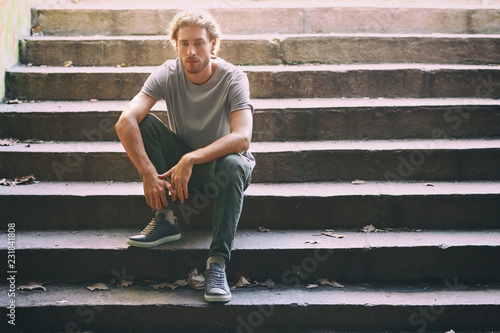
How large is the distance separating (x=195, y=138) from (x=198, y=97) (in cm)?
29

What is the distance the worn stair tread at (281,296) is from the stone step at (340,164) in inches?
39.5

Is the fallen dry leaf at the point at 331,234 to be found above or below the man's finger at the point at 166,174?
below

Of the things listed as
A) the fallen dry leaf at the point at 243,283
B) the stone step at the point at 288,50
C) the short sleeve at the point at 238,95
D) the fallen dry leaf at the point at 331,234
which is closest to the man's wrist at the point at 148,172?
the short sleeve at the point at 238,95

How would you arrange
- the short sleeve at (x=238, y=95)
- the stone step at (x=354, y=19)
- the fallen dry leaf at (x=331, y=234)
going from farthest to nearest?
the stone step at (x=354, y=19), the fallen dry leaf at (x=331, y=234), the short sleeve at (x=238, y=95)

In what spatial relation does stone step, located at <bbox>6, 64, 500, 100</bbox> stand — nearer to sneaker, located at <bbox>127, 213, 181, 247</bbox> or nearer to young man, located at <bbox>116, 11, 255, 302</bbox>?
young man, located at <bbox>116, 11, 255, 302</bbox>

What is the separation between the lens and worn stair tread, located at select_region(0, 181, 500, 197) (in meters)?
3.78

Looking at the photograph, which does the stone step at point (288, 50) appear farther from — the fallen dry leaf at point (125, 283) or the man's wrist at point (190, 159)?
the fallen dry leaf at point (125, 283)

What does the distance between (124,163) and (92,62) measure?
1.52 m

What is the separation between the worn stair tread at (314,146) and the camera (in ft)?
13.4

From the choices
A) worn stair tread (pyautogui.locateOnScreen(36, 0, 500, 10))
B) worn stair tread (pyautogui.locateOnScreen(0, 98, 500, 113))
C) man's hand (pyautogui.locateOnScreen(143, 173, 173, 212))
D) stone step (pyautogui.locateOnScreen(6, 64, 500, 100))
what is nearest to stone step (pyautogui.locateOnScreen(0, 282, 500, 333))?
man's hand (pyautogui.locateOnScreen(143, 173, 173, 212))

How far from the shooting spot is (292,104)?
4543 millimetres

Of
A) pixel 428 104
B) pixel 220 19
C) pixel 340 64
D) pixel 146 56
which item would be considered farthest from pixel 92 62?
pixel 428 104

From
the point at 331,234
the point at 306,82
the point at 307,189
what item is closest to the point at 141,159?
the point at 307,189

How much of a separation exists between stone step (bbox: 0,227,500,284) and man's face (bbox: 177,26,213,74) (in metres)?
1.21
